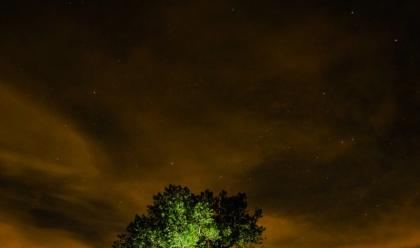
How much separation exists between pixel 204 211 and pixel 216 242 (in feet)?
10.9

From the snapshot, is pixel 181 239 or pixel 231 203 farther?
pixel 231 203

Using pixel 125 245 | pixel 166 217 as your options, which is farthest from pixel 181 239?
pixel 125 245

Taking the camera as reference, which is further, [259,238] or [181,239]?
[259,238]

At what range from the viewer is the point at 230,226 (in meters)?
48.7

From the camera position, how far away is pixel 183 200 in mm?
46781

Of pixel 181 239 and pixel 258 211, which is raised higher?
pixel 258 211

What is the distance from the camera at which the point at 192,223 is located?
4641cm

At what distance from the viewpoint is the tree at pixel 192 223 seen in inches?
1821

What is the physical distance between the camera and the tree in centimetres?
4625

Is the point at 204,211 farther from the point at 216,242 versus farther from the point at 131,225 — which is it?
the point at 131,225

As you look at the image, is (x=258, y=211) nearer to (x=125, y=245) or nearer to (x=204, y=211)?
(x=204, y=211)

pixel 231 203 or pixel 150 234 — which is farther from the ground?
pixel 231 203

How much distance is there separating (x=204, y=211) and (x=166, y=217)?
127 inches

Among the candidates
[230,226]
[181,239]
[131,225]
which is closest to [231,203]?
[230,226]
